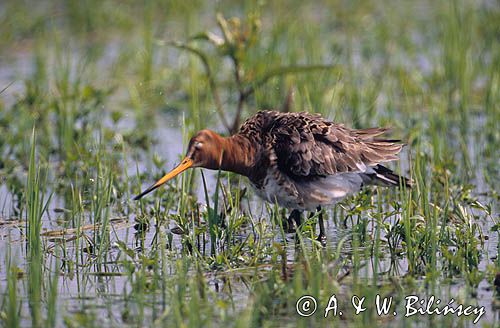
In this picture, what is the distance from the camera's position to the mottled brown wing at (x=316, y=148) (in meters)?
6.69

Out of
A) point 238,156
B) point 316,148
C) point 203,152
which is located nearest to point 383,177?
point 316,148

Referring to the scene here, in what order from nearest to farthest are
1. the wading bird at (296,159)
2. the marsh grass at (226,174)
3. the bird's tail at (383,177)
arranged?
the marsh grass at (226,174), the wading bird at (296,159), the bird's tail at (383,177)

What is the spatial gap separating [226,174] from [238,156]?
108cm

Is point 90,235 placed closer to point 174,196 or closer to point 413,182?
point 174,196

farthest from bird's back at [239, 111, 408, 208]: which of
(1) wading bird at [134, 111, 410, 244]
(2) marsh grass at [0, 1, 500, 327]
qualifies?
(2) marsh grass at [0, 1, 500, 327]

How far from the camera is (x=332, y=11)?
1320 centimetres

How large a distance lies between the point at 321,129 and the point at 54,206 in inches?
87.3

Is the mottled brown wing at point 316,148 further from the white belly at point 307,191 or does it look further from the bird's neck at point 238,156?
the bird's neck at point 238,156

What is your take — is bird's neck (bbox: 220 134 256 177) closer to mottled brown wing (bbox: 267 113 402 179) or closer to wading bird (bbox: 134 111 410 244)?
wading bird (bbox: 134 111 410 244)

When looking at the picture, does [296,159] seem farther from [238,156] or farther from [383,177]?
[383,177]

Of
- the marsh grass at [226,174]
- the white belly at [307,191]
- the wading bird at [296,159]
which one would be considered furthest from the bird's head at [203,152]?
the white belly at [307,191]

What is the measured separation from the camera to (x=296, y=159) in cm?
667

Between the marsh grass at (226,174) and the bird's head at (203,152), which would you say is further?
the bird's head at (203,152)

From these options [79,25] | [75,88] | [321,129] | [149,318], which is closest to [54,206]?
[75,88]
